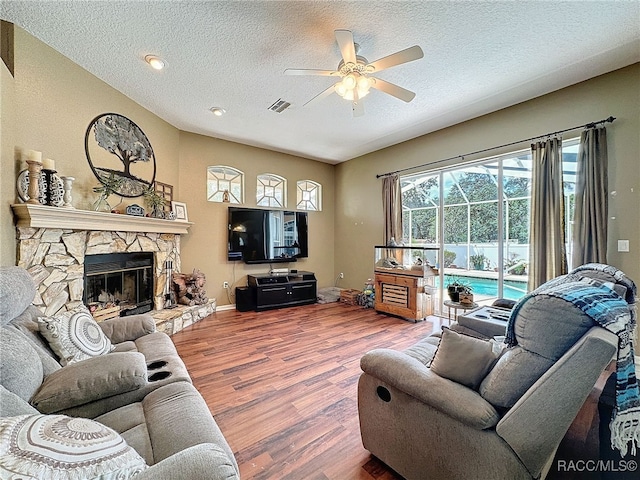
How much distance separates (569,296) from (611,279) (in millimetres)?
1229

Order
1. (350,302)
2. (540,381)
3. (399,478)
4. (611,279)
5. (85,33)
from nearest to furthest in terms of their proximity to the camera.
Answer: (540,381) < (399,478) < (611,279) < (85,33) < (350,302)

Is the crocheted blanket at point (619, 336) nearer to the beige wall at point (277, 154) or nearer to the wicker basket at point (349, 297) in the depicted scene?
the beige wall at point (277, 154)

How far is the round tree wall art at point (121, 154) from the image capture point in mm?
2965

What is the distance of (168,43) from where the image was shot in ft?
7.66

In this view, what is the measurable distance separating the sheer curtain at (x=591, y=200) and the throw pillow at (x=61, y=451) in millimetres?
3883

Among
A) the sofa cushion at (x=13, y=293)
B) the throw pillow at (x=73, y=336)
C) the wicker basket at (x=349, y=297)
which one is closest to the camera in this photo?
the sofa cushion at (x=13, y=293)

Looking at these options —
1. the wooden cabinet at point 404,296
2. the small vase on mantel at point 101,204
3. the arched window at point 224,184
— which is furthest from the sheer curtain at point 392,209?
the small vase on mantel at point 101,204

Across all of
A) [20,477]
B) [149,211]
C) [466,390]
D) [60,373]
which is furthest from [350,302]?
[20,477]

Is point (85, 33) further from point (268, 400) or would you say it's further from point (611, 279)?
point (611, 279)

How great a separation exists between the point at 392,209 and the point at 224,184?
309 centimetres

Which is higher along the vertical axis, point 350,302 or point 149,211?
point 149,211

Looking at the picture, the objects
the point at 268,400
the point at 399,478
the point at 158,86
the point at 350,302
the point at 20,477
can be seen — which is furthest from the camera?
the point at 350,302

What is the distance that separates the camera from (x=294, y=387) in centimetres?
227

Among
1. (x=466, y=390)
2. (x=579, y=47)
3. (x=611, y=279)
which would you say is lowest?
(x=466, y=390)
